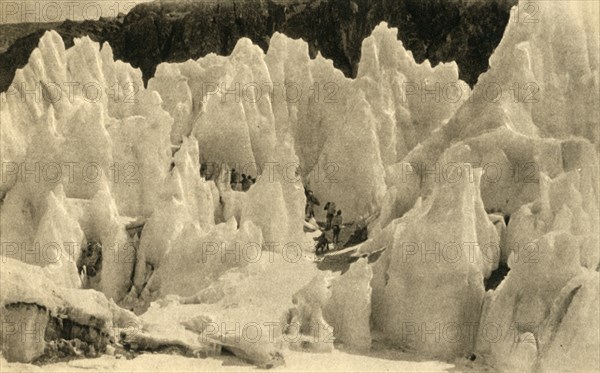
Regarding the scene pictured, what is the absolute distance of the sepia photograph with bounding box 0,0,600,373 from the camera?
1291cm

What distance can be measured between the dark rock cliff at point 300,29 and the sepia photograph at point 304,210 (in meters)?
13.5

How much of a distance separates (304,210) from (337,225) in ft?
2.84

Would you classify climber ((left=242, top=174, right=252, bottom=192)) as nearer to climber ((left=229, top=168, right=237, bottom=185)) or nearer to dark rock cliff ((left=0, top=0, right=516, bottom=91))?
climber ((left=229, top=168, right=237, bottom=185))

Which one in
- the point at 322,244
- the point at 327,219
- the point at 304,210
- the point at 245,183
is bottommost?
the point at 322,244

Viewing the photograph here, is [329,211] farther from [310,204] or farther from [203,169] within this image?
[203,169]

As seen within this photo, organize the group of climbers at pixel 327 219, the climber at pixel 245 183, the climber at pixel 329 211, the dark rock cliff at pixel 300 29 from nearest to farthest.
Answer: the group of climbers at pixel 327 219
the climber at pixel 329 211
the climber at pixel 245 183
the dark rock cliff at pixel 300 29

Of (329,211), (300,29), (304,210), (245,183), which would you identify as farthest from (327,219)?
(300,29)

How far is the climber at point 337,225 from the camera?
18.7 m

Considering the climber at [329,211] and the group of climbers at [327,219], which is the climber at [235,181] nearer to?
the group of climbers at [327,219]

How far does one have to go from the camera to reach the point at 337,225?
62.3ft

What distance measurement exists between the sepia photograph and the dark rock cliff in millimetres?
13476

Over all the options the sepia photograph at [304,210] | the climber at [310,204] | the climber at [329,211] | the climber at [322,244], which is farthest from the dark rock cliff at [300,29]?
the climber at [322,244]

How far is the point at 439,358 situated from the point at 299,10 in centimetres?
2836

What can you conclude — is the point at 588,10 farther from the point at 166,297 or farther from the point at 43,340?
the point at 43,340
